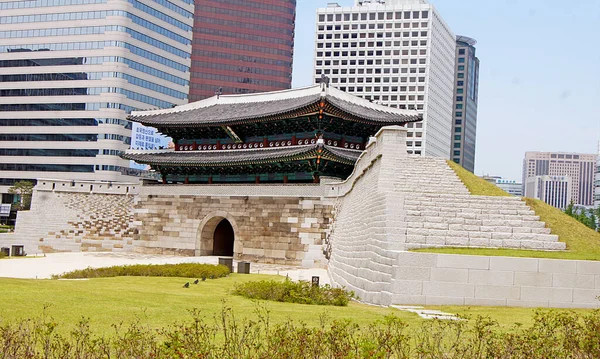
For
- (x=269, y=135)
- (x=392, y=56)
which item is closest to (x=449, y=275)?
(x=269, y=135)

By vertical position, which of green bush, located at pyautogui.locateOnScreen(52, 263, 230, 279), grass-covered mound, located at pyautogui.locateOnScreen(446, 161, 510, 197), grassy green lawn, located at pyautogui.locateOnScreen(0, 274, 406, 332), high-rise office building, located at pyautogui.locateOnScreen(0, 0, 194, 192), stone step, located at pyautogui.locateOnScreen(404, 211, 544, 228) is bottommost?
green bush, located at pyautogui.locateOnScreen(52, 263, 230, 279)

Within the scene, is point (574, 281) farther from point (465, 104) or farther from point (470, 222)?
point (465, 104)

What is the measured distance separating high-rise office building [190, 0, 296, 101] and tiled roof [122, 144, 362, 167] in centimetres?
7258

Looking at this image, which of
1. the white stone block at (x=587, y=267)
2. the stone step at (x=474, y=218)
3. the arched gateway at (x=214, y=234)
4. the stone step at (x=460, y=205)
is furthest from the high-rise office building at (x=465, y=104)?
the white stone block at (x=587, y=267)

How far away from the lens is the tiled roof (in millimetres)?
39094

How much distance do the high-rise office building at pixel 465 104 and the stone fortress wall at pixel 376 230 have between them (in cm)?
11654

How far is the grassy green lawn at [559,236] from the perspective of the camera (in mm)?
17031

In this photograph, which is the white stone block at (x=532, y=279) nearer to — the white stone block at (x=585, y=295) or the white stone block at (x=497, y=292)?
the white stone block at (x=497, y=292)

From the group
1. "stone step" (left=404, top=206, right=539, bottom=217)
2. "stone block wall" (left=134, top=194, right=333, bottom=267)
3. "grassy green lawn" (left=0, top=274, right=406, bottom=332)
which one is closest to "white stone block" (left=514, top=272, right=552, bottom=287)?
"grassy green lawn" (left=0, top=274, right=406, bottom=332)

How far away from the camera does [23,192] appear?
7481 cm

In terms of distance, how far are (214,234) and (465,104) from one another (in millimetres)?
125356

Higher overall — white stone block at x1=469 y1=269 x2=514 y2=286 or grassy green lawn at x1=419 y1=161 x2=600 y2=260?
grassy green lawn at x1=419 y1=161 x2=600 y2=260

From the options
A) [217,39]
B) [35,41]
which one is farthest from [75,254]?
[217,39]

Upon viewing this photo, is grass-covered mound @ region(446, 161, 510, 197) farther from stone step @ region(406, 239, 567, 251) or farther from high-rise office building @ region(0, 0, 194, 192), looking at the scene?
high-rise office building @ region(0, 0, 194, 192)
